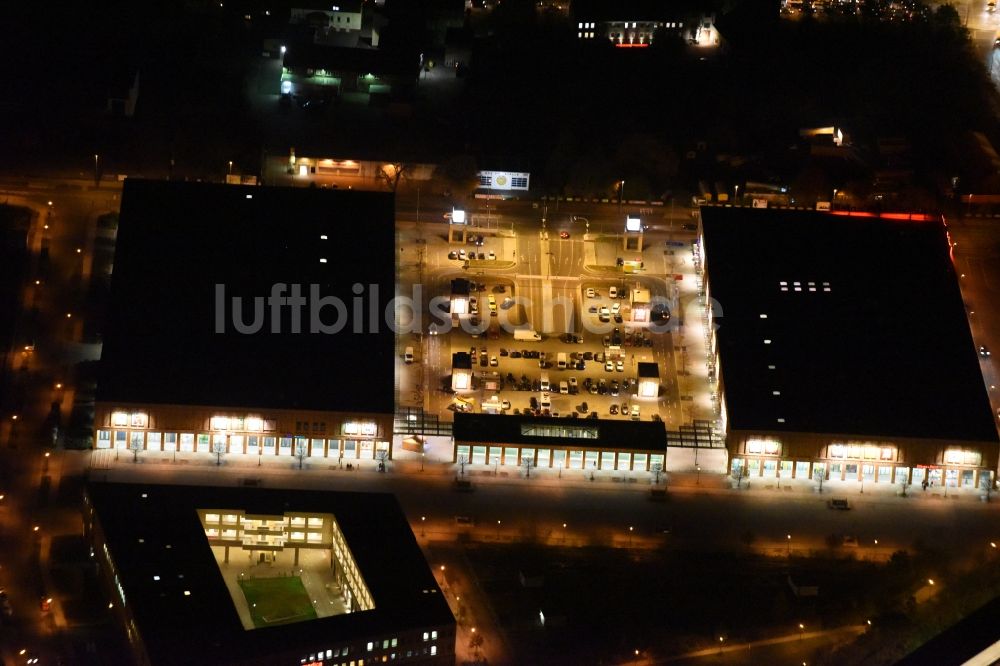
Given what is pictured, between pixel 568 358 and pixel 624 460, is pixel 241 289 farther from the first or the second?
pixel 624 460

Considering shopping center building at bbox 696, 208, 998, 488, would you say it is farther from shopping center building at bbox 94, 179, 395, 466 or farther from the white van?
shopping center building at bbox 94, 179, 395, 466

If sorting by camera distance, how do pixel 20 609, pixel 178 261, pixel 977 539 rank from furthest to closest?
pixel 178 261
pixel 977 539
pixel 20 609

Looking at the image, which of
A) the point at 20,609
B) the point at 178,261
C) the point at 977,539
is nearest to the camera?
the point at 20,609

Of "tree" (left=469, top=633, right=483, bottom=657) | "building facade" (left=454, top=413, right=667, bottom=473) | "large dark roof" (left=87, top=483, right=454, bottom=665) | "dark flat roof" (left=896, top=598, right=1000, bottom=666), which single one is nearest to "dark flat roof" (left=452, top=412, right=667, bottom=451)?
"building facade" (left=454, top=413, right=667, bottom=473)

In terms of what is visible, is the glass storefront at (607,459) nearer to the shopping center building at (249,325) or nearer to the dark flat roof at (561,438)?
the dark flat roof at (561,438)

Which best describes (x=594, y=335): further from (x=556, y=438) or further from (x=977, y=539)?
(x=977, y=539)

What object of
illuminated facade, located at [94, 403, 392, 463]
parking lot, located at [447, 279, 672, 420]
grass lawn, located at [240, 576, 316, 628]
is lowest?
grass lawn, located at [240, 576, 316, 628]

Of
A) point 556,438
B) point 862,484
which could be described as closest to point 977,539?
point 862,484
